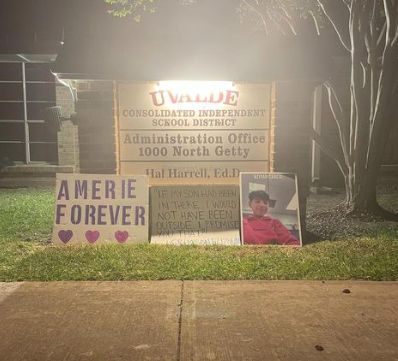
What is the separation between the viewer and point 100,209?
6094mm

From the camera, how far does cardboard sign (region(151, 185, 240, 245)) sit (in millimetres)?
6250

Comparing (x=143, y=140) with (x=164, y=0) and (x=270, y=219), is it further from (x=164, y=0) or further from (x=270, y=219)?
(x=164, y=0)

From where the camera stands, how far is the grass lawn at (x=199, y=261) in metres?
4.97

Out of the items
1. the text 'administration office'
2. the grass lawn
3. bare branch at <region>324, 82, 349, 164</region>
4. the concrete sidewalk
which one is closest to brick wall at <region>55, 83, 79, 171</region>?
the grass lawn

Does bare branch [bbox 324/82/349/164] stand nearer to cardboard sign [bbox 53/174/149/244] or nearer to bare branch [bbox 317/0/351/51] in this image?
bare branch [bbox 317/0/351/51]

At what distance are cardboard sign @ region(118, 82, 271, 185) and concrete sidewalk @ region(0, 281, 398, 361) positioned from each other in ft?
6.65

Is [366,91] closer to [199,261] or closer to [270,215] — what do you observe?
[270,215]

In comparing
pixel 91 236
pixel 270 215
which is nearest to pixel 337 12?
pixel 270 215

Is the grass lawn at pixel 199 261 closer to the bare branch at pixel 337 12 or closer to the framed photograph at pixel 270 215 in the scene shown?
the framed photograph at pixel 270 215

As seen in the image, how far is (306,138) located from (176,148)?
1793mm

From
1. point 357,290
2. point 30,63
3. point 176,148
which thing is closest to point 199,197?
point 176,148

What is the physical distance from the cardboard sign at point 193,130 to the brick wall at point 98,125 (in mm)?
124

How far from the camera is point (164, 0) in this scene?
992cm

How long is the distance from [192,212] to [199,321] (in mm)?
2550
